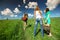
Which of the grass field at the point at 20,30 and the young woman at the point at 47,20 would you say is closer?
the grass field at the point at 20,30

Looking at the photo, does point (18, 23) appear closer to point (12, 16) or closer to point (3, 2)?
point (12, 16)

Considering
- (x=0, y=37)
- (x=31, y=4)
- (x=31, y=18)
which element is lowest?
(x=0, y=37)

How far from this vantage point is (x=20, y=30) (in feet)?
19.5

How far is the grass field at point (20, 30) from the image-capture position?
5.74m

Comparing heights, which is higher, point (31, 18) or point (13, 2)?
point (13, 2)

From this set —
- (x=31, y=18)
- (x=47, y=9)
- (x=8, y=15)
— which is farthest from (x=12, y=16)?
→ (x=47, y=9)

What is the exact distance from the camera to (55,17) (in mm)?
6070

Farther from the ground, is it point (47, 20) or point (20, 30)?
point (47, 20)

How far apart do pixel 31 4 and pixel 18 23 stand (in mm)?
662

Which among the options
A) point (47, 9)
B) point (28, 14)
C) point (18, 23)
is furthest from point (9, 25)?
point (47, 9)

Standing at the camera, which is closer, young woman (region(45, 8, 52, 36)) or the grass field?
the grass field

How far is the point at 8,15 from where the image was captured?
6172mm

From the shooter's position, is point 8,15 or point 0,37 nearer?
point 0,37

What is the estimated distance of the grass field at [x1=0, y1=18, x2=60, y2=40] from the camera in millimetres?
5742
